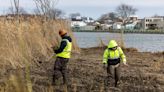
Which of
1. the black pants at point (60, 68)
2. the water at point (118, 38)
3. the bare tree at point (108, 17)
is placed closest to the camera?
the black pants at point (60, 68)

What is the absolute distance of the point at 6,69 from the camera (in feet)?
43.1

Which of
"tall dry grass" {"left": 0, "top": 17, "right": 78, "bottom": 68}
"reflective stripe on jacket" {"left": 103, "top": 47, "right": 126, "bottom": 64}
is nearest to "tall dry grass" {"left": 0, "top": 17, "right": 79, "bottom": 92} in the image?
"tall dry grass" {"left": 0, "top": 17, "right": 78, "bottom": 68}

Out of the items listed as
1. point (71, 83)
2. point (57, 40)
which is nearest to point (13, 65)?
point (71, 83)

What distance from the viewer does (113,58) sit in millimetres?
10664

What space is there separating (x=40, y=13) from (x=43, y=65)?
19.7 ft

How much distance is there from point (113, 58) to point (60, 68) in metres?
1.44

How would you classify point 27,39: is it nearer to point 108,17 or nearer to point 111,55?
point 111,55

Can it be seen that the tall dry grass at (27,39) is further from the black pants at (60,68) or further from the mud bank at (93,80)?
the black pants at (60,68)

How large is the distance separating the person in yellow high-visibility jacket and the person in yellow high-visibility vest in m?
0.97

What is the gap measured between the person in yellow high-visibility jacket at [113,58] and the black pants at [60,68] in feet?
3.49

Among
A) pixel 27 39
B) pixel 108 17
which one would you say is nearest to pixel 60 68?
pixel 27 39

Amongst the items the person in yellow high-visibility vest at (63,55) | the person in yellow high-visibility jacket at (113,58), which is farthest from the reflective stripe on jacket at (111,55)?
the person in yellow high-visibility vest at (63,55)

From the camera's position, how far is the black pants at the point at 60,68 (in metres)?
11.0

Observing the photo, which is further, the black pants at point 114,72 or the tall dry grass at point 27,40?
the tall dry grass at point 27,40
